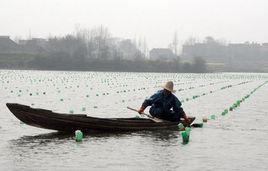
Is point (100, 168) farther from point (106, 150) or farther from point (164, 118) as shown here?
point (164, 118)

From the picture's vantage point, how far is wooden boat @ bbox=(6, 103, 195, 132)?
23953mm

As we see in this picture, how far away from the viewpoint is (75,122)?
25.4 m

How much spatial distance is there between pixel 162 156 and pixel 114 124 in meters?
5.31

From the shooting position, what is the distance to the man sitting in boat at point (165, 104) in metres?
27.1

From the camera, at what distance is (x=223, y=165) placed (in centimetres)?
2036

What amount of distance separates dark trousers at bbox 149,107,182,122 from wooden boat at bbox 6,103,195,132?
0.94 feet

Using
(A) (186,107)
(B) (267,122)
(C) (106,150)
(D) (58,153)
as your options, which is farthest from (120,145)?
(A) (186,107)

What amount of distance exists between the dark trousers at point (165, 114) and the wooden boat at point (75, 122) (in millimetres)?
288

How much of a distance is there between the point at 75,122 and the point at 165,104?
4485 millimetres

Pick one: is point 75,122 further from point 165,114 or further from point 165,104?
point 165,114

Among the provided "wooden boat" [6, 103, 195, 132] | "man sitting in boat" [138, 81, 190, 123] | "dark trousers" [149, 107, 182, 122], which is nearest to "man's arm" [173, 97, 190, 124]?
"man sitting in boat" [138, 81, 190, 123]

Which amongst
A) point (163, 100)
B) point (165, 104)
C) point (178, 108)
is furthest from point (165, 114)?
point (163, 100)

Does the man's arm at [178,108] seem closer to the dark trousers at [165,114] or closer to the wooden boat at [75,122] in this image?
the dark trousers at [165,114]

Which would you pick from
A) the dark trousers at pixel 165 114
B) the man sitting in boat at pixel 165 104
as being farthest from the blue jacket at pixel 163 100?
the dark trousers at pixel 165 114
